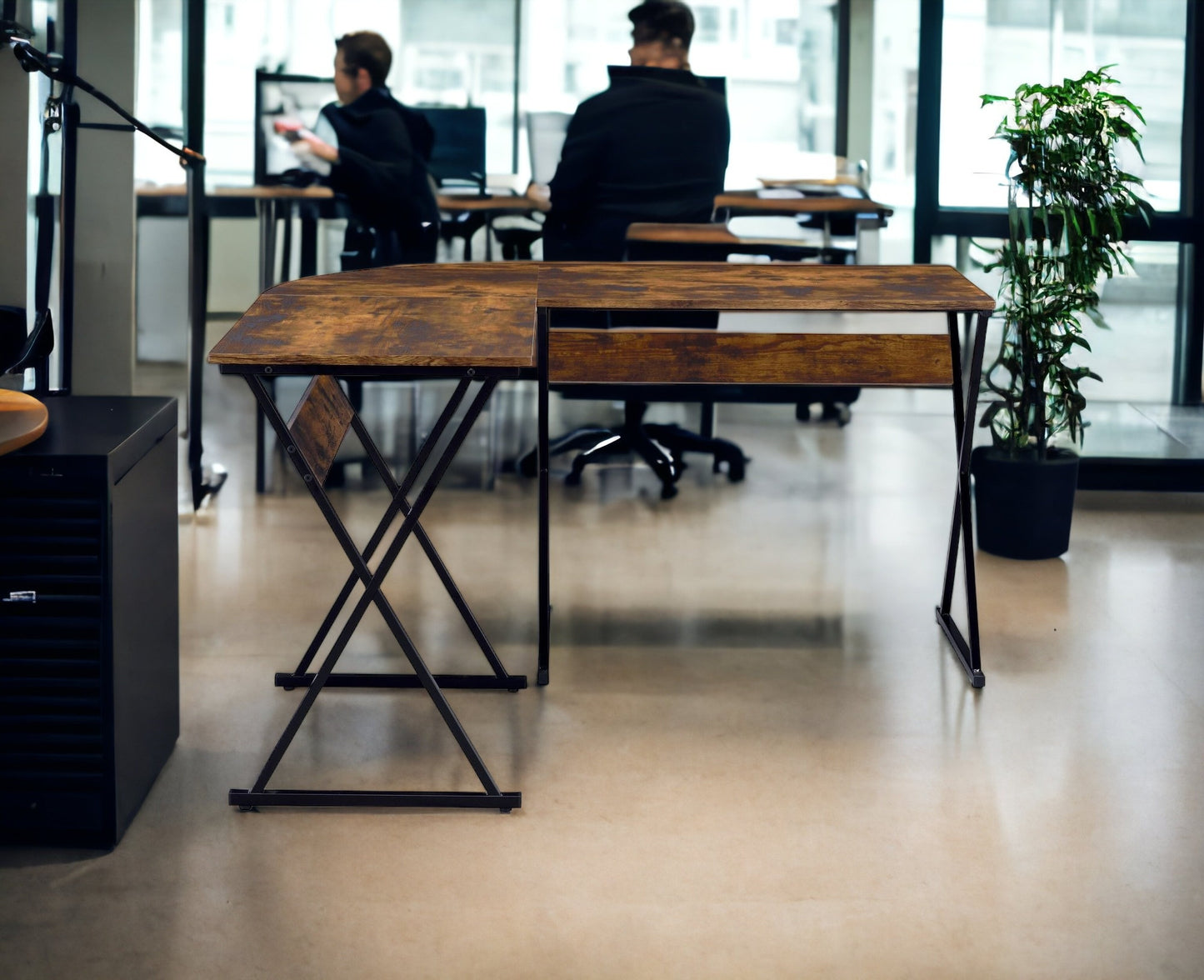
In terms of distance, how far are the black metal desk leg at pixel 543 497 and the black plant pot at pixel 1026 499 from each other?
1463 mm

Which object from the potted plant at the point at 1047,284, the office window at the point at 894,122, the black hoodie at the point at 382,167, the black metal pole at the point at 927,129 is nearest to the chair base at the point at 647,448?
the black metal pole at the point at 927,129

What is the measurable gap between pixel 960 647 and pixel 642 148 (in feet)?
7.65

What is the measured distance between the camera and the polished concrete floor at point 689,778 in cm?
188

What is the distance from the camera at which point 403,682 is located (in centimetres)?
282

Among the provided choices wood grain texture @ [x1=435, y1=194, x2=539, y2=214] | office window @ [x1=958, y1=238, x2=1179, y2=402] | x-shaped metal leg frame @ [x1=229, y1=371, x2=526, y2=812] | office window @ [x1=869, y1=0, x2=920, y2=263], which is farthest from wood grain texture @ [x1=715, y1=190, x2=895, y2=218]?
x-shaped metal leg frame @ [x1=229, y1=371, x2=526, y2=812]

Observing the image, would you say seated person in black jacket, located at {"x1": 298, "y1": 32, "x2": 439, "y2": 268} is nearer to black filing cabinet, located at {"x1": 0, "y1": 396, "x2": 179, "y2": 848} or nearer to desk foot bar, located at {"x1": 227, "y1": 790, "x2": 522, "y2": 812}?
black filing cabinet, located at {"x1": 0, "y1": 396, "x2": 179, "y2": 848}

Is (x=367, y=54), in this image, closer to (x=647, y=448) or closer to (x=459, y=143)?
(x=459, y=143)

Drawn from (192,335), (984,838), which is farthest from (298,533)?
(984,838)

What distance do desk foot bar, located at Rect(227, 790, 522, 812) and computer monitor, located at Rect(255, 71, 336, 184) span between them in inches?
139

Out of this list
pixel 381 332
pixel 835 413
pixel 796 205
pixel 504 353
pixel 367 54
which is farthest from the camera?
pixel 835 413

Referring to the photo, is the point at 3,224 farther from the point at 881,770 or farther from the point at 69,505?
the point at 881,770

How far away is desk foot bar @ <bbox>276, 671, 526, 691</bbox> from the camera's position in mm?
2809

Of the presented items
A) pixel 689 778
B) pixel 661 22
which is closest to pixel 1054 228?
pixel 661 22

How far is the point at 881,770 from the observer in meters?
2.46
